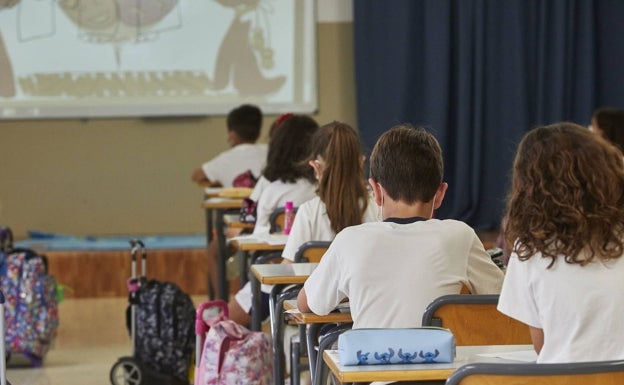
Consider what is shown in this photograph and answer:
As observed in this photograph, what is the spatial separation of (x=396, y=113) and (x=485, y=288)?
6.17 meters

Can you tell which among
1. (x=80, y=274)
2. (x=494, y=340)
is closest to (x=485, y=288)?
(x=494, y=340)

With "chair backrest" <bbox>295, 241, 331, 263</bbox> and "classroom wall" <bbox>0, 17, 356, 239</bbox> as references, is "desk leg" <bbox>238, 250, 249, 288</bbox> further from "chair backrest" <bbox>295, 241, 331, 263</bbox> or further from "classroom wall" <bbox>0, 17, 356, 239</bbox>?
"classroom wall" <bbox>0, 17, 356, 239</bbox>

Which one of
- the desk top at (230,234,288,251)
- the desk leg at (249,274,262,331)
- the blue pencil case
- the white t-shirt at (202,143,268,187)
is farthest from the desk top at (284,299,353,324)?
the white t-shirt at (202,143,268,187)

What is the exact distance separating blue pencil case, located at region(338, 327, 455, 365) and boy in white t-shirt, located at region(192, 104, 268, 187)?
188 inches

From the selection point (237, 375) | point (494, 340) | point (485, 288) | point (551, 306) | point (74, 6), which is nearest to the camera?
point (551, 306)

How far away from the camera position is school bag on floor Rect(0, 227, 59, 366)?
5.49 metres

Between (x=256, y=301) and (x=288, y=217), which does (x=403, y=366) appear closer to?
(x=256, y=301)

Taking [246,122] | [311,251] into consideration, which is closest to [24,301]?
[246,122]

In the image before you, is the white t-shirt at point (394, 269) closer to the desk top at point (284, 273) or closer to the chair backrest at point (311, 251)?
the desk top at point (284, 273)

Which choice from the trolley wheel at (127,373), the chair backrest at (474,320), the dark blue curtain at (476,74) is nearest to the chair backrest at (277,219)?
the trolley wheel at (127,373)

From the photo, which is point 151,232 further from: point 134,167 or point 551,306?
point 551,306

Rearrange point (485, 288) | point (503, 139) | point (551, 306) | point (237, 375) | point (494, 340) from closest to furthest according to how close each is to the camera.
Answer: point (551, 306)
point (494, 340)
point (485, 288)
point (237, 375)
point (503, 139)

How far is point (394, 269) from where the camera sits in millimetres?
2717

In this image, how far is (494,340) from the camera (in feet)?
8.79
